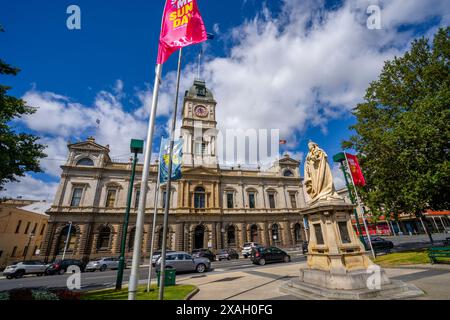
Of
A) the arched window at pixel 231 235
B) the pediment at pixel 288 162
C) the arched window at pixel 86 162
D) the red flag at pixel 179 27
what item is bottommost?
the arched window at pixel 231 235

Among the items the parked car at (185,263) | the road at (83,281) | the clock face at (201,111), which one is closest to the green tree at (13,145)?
the road at (83,281)

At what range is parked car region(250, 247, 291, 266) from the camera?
773 inches

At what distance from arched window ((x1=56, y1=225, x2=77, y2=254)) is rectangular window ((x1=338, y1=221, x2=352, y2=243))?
1329 inches

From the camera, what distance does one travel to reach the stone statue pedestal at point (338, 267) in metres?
6.48

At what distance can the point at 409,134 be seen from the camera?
46.0 feet

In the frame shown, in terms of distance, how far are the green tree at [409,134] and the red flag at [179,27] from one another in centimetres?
1455

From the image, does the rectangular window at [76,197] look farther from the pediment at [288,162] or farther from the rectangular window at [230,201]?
the pediment at [288,162]

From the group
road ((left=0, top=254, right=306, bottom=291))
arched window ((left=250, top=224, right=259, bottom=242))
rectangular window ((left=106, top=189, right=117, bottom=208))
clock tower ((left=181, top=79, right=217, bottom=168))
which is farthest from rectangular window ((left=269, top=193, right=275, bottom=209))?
rectangular window ((left=106, top=189, right=117, bottom=208))

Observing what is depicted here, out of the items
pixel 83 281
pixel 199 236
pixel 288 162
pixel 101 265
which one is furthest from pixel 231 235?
pixel 83 281

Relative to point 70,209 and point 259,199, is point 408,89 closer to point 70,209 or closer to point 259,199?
point 259,199

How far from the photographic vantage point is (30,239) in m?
36.2

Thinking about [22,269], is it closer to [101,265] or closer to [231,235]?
[101,265]
